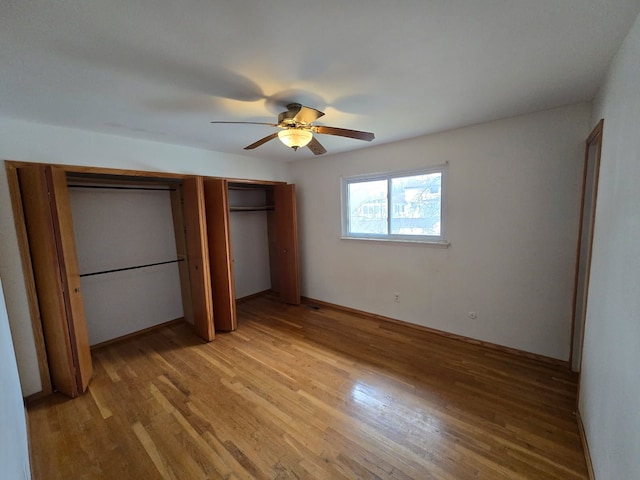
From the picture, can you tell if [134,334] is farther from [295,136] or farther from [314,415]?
[295,136]

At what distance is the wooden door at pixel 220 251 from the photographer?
321 cm

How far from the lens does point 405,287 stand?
3.34 meters

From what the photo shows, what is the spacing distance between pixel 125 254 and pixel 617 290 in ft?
14.3

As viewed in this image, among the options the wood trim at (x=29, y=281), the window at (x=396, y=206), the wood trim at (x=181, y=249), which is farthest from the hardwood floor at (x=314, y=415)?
the window at (x=396, y=206)

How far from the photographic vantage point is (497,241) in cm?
265

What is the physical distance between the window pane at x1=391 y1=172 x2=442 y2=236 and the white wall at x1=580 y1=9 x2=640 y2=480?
1431 millimetres

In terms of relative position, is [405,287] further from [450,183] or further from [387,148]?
[387,148]

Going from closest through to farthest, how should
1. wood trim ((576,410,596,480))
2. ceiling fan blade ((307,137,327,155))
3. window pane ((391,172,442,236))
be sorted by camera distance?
wood trim ((576,410,596,480))
ceiling fan blade ((307,137,327,155))
window pane ((391,172,442,236))

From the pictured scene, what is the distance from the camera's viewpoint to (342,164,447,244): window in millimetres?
3046

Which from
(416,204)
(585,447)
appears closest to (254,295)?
(416,204)

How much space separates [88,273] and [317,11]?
3.48 meters

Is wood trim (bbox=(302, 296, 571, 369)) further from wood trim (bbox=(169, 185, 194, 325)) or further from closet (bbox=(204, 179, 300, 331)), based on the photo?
wood trim (bbox=(169, 185, 194, 325))

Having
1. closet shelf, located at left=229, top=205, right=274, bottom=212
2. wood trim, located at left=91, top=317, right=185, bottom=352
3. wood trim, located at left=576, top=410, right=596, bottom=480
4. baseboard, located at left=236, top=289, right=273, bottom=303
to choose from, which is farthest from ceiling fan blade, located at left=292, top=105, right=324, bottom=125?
baseboard, located at left=236, top=289, right=273, bottom=303

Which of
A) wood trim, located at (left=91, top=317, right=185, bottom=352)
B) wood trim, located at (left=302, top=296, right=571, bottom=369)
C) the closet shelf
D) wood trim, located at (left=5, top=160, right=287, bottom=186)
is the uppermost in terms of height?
wood trim, located at (left=5, top=160, right=287, bottom=186)
